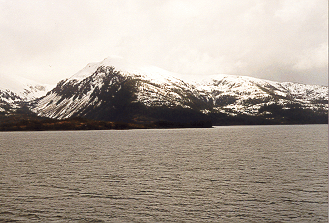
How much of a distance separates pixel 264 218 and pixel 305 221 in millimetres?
3723

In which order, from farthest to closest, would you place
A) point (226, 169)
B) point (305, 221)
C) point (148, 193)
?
point (226, 169) < point (148, 193) < point (305, 221)

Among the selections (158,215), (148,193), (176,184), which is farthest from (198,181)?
(158,215)

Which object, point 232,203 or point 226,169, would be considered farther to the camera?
point 226,169

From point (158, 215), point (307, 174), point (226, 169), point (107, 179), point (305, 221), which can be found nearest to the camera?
point (305, 221)

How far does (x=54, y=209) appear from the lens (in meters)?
33.3

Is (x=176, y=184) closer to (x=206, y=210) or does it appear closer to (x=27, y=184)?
(x=206, y=210)

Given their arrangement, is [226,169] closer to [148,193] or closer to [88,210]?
[148,193]

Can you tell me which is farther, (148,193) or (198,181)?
(198,181)

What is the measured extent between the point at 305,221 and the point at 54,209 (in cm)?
2568

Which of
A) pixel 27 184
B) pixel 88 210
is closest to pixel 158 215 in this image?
pixel 88 210

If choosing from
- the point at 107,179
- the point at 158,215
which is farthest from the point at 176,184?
the point at 158,215

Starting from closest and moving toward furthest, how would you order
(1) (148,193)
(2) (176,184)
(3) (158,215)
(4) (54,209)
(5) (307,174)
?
(3) (158,215), (4) (54,209), (1) (148,193), (2) (176,184), (5) (307,174)

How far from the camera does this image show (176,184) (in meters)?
46.2

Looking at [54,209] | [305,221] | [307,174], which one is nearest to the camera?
[305,221]
